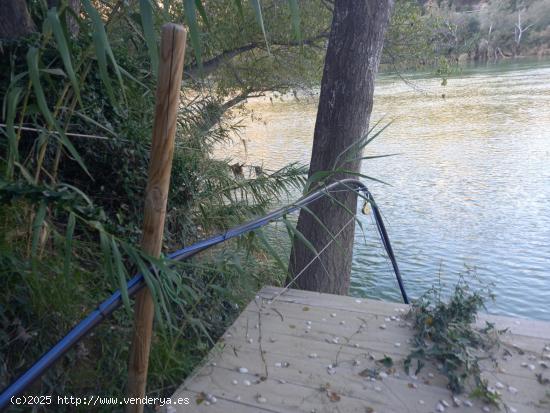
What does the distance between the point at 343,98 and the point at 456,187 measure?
6.62 m

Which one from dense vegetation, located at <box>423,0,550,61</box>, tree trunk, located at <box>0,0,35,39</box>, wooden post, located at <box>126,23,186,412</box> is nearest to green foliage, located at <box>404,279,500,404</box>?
wooden post, located at <box>126,23,186,412</box>

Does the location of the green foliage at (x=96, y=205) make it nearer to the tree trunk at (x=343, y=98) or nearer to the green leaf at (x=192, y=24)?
the green leaf at (x=192, y=24)

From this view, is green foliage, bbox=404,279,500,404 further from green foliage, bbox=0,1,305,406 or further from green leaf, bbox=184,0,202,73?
green leaf, bbox=184,0,202,73

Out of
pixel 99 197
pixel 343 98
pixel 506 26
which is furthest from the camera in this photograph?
pixel 506 26

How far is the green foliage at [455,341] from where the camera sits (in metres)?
1.94

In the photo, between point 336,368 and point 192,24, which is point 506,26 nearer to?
point 336,368

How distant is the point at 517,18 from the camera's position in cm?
4203

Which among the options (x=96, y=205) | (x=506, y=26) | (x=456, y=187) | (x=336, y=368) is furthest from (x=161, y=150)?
(x=506, y=26)

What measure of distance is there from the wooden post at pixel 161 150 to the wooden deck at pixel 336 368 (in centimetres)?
57

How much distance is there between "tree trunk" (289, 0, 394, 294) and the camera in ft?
11.8

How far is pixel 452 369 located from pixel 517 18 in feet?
155

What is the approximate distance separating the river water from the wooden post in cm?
179

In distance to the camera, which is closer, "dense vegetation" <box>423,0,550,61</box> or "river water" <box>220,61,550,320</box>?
"river water" <box>220,61,550,320</box>

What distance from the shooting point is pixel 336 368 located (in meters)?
2.09
